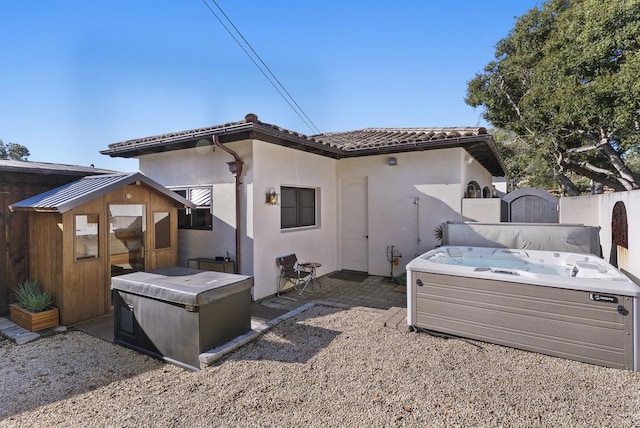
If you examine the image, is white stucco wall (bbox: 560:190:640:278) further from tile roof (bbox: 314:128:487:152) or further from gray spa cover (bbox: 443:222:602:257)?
tile roof (bbox: 314:128:487:152)

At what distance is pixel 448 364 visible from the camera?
177 inches

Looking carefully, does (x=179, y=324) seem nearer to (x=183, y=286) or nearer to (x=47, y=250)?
(x=183, y=286)

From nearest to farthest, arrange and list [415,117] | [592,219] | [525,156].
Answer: [592,219] < [415,117] < [525,156]

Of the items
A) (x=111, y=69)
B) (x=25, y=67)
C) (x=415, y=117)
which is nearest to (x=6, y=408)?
(x=25, y=67)

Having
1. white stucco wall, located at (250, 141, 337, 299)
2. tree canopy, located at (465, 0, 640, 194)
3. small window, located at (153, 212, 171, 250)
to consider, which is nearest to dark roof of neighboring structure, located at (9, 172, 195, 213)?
small window, located at (153, 212, 171, 250)

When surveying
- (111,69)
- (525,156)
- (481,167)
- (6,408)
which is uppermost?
(111,69)

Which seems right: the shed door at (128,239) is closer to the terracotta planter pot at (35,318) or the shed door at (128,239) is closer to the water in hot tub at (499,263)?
the terracotta planter pot at (35,318)

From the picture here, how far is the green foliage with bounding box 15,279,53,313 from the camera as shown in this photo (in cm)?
596

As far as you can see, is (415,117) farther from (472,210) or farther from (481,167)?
(472,210)

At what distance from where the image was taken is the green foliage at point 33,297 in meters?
5.96

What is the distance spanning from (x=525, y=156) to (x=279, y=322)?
898 inches

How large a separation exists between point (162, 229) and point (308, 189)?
4.40m

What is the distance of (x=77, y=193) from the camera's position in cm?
615

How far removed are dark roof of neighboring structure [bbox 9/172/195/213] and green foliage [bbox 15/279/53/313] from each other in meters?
1.61
